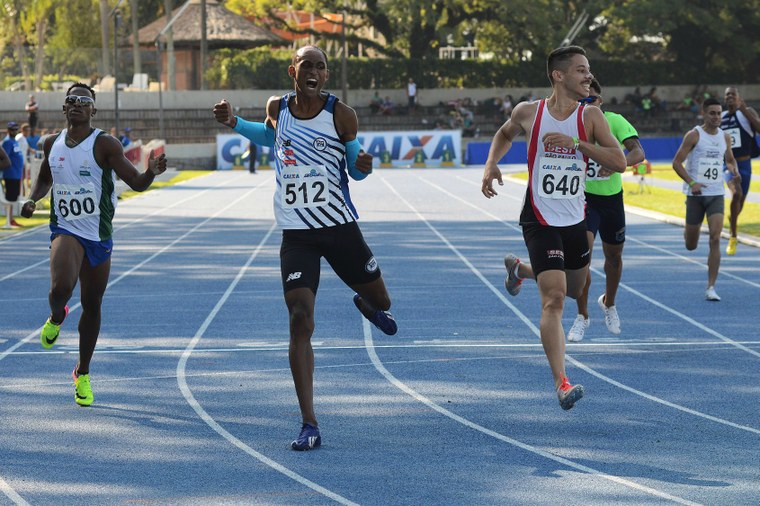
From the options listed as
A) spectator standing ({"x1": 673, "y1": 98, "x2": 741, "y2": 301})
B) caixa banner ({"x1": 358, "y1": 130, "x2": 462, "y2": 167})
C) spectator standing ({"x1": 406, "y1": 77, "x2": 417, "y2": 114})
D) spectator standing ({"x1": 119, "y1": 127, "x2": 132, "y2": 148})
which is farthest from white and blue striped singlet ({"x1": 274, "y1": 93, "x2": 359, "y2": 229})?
spectator standing ({"x1": 406, "y1": 77, "x2": 417, "y2": 114})

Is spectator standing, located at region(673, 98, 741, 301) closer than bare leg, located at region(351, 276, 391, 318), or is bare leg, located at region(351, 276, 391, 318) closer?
bare leg, located at region(351, 276, 391, 318)

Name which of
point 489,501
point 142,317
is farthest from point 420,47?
point 489,501

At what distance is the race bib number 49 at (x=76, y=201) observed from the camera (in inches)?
323

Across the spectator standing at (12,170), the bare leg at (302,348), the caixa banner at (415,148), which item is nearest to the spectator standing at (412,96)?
the caixa banner at (415,148)

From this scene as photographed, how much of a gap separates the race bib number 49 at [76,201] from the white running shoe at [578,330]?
4.02 m

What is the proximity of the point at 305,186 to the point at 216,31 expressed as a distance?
57950mm

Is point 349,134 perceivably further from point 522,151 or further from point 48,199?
point 522,151

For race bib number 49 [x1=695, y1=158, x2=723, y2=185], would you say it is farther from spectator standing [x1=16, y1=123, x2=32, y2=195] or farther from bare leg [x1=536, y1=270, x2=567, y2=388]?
spectator standing [x1=16, y1=123, x2=32, y2=195]

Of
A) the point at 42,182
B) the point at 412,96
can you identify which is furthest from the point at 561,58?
the point at 412,96

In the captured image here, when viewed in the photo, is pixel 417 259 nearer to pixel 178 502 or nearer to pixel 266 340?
pixel 266 340

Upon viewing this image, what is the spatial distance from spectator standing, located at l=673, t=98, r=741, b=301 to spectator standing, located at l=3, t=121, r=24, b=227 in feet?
44.2

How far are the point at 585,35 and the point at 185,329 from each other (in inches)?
2303

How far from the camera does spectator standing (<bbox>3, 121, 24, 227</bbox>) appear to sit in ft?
75.0

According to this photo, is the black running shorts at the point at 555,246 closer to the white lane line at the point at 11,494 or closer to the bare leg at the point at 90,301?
the bare leg at the point at 90,301
